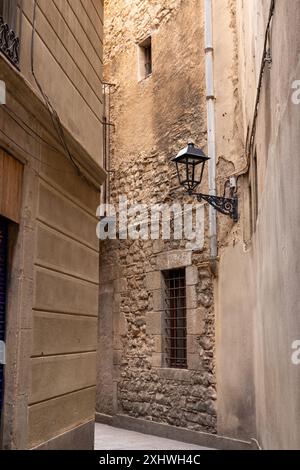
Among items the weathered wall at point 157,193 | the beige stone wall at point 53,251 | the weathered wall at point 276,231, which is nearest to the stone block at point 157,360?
the weathered wall at point 157,193

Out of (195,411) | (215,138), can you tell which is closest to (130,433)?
(195,411)

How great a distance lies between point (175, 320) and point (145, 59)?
530cm

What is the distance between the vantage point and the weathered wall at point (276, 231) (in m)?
3.74

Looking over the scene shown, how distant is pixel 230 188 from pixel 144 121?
3088 millimetres

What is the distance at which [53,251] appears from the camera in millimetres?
5281

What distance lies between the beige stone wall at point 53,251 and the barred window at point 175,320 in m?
3.19

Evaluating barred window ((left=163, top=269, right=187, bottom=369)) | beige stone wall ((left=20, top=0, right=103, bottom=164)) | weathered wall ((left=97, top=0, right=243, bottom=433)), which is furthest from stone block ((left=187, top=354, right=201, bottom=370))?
beige stone wall ((left=20, top=0, right=103, bottom=164))

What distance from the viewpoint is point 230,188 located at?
8594 millimetres

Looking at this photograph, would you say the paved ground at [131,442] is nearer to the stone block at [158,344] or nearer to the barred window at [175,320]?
the barred window at [175,320]

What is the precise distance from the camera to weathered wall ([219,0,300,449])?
12.3 feet

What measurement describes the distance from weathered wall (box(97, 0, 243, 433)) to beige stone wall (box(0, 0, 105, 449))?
2.81m

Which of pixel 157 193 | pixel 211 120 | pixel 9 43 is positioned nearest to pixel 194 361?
pixel 157 193

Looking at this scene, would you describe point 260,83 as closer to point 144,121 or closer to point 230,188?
point 230,188

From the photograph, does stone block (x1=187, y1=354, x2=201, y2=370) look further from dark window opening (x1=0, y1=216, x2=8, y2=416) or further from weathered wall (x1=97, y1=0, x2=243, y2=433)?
dark window opening (x1=0, y1=216, x2=8, y2=416)
